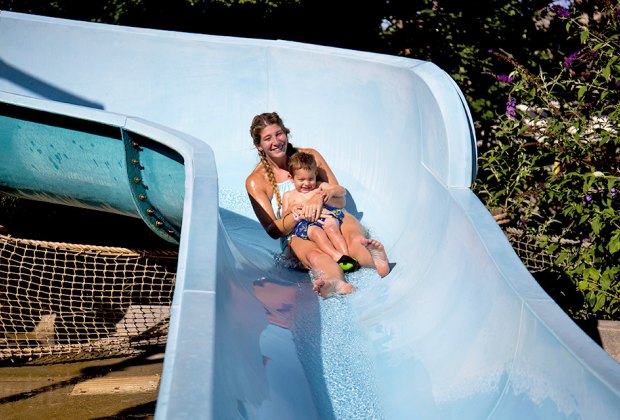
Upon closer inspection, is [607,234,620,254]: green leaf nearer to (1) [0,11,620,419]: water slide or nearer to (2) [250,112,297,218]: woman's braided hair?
(1) [0,11,620,419]: water slide

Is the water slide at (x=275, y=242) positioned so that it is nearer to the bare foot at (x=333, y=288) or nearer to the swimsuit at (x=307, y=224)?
the bare foot at (x=333, y=288)

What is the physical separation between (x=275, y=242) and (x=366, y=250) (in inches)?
28.9

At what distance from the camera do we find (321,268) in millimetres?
3484

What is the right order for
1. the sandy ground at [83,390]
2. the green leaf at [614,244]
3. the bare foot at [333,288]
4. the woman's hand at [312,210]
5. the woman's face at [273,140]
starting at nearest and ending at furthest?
the green leaf at [614,244]
the bare foot at [333,288]
the sandy ground at [83,390]
the woman's hand at [312,210]
the woman's face at [273,140]

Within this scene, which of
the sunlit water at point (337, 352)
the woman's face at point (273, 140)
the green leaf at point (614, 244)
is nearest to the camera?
the sunlit water at point (337, 352)

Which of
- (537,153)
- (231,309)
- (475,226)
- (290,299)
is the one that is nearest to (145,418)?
(290,299)

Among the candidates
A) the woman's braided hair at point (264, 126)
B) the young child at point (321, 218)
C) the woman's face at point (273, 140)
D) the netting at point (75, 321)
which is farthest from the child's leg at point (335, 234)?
the netting at point (75, 321)

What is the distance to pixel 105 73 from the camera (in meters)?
5.20

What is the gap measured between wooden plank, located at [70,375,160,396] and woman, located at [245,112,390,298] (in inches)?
37.6

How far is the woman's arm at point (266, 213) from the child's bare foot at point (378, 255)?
1.48ft

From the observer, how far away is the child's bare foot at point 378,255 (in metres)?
3.52

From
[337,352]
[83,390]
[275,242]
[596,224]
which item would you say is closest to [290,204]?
[275,242]

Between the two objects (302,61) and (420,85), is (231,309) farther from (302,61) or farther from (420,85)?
(302,61)

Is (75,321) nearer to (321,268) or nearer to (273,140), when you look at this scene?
(273,140)
